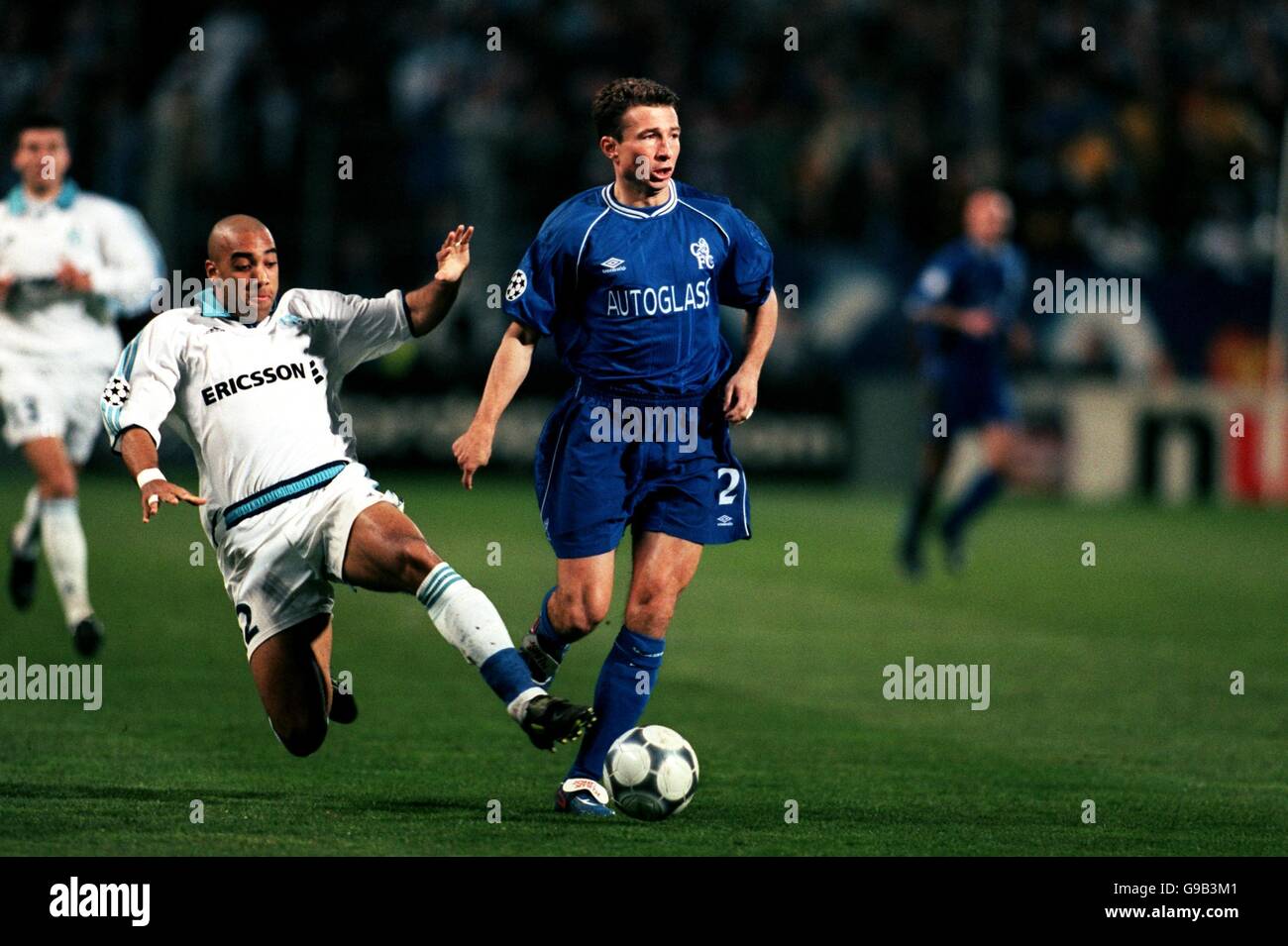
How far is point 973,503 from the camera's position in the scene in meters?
15.8

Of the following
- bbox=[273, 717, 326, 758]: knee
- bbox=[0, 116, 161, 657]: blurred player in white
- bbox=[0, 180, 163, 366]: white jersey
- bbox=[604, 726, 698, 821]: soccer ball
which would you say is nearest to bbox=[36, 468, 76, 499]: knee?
bbox=[0, 116, 161, 657]: blurred player in white

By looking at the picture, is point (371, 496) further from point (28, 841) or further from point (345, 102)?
point (345, 102)

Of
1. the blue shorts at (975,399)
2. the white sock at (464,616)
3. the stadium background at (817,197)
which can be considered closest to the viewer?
the white sock at (464,616)

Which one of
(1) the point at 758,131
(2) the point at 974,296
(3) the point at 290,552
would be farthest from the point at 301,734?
(1) the point at 758,131

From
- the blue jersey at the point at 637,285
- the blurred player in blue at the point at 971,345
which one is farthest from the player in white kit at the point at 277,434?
the blurred player in blue at the point at 971,345

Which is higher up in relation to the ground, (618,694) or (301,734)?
(618,694)

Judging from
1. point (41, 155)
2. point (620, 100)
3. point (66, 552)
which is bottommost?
point (66, 552)

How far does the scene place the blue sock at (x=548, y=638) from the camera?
25.3 feet

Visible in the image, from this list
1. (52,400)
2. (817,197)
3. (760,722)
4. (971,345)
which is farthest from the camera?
(817,197)

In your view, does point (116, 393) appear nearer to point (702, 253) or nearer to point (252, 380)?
point (252, 380)

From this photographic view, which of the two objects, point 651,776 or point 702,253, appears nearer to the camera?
point 651,776

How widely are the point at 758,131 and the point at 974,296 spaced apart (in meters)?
6.29

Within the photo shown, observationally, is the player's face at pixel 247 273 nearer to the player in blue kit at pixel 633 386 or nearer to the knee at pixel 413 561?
the player in blue kit at pixel 633 386

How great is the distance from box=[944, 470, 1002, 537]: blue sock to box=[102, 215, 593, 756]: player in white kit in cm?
874
